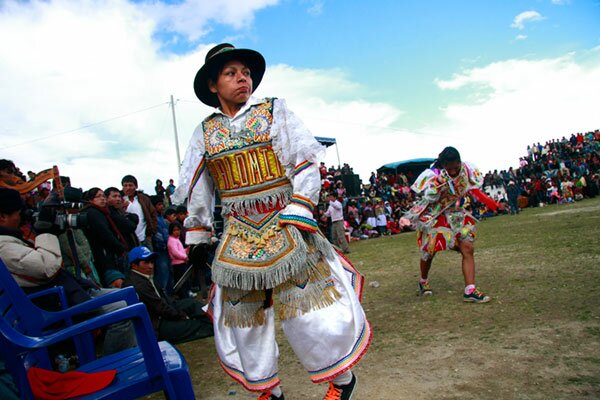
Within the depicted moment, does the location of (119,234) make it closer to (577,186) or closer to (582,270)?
(582,270)

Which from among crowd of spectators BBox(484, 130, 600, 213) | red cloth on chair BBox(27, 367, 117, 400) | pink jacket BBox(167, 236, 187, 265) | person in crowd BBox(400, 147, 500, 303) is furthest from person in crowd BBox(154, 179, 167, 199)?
crowd of spectators BBox(484, 130, 600, 213)

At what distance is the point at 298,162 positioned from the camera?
2.58 meters

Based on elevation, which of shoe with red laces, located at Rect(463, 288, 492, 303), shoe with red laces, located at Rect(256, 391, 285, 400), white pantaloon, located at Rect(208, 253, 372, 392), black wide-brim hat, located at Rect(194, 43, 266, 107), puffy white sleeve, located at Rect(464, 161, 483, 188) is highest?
black wide-brim hat, located at Rect(194, 43, 266, 107)

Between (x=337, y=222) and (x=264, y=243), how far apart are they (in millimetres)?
10426

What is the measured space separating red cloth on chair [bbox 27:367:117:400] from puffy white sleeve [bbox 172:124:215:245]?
1.08 metres

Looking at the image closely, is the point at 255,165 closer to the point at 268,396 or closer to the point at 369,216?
the point at 268,396

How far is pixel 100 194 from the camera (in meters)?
5.50

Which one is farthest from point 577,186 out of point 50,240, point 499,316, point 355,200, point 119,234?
point 50,240

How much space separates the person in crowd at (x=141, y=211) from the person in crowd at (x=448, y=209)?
4046 mm

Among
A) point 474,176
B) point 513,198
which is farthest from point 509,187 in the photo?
point 474,176

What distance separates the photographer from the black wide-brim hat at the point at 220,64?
280 centimetres

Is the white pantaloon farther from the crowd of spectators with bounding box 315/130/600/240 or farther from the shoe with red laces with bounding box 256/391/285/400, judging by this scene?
the crowd of spectators with bounding box 315/130/600/240

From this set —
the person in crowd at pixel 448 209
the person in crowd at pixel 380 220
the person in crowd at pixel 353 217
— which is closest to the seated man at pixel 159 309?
the person in crowd at pixel 448 209

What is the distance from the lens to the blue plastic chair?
1.86 m
